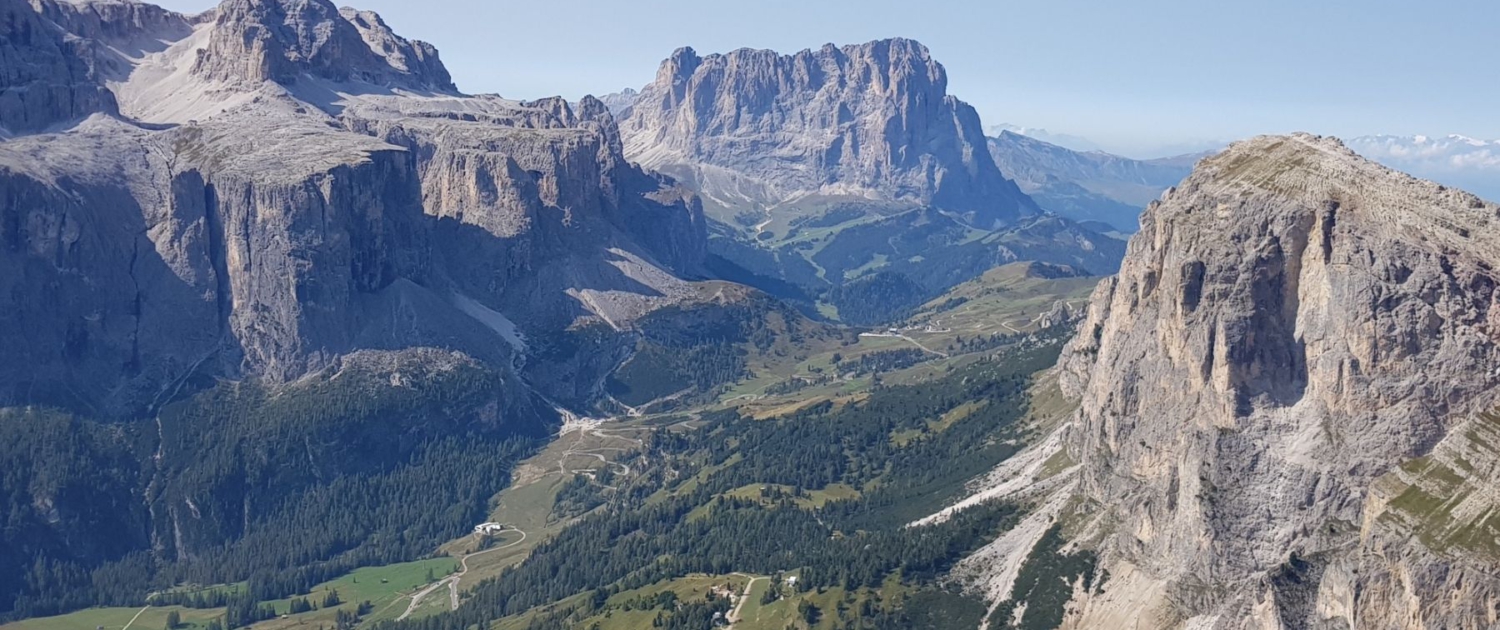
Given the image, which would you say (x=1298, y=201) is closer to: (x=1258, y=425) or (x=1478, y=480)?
(x=1258, y=425)

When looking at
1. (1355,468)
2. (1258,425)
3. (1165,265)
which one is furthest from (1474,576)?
(1165,265)

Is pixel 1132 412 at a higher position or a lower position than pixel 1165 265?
lower

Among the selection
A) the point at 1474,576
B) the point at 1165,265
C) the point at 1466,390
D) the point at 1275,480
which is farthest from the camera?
the point at 1165,265

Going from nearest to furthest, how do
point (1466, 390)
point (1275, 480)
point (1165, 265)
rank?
point (1466, 390) → point (1275, 480) → point (1165, 265)

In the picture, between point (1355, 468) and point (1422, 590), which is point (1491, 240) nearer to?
point (1355, 468)

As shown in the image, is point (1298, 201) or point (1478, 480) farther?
point (1298, 201)

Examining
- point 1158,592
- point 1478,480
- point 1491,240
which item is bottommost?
point 1158,592

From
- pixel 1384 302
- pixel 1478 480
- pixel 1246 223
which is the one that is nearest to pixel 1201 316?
pixel 1246 223
